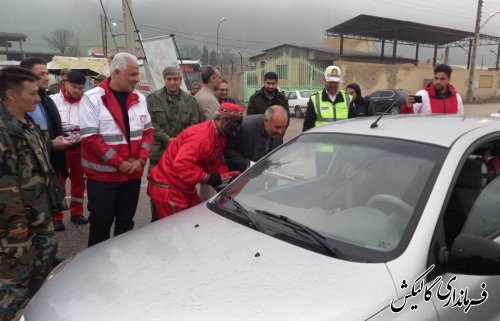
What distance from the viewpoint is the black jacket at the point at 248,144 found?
3582 mm

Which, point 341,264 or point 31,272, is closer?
point 341,264

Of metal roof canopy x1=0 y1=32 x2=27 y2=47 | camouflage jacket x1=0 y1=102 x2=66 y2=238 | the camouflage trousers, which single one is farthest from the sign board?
metal roof canopy x1=0 y1=32 x2=27 y2=47

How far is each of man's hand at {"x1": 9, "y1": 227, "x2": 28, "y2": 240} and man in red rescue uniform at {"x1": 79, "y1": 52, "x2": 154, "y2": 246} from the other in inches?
31.7

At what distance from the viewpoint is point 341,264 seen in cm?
167

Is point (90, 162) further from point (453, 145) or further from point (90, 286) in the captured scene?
point (453, 145)

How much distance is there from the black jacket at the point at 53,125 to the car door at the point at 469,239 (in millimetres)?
3713

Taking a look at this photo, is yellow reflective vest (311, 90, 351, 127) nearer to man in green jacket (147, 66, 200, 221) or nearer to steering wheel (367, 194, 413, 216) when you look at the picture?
man in green jacket (147, 66, 200, 221)

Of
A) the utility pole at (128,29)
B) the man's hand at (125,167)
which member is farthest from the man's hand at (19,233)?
the utility pole at (128,29)

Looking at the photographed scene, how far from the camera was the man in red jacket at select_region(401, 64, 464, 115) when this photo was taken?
446 cm

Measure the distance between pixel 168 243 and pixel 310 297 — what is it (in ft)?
2.83

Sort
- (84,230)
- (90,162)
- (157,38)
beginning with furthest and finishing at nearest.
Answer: (157,38), (84,230), (90,162)

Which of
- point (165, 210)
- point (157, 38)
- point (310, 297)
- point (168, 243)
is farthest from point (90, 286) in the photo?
point (157, 38)

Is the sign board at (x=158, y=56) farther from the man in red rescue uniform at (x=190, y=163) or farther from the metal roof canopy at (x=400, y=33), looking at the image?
the metal roof canopy at (x=400, y=33)

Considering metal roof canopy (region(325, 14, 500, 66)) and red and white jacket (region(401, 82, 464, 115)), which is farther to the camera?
metal roof canopy (region(325, 14, 500, 66))
